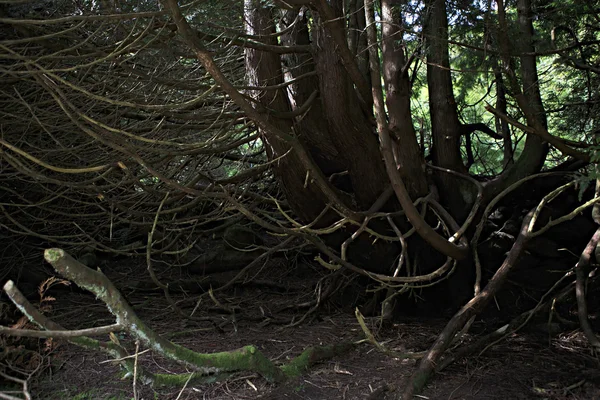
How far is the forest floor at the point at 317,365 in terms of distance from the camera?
131 inches

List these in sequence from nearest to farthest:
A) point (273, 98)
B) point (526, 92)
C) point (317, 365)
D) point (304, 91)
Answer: point (317, 365), point (526, 92), point (273, 98), point (304, 91)

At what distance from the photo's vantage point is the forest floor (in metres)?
3.33

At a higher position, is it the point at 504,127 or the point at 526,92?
the point at 526,92

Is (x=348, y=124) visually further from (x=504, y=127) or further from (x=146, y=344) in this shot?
(x=146, y=344)

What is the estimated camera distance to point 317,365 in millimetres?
3705

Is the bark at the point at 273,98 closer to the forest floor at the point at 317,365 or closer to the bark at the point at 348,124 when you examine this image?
the bark at the point at 348,124

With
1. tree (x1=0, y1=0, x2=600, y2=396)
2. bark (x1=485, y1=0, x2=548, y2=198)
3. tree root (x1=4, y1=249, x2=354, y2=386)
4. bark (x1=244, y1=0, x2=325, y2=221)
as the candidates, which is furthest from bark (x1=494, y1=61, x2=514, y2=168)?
tree root (x1=4, y1=249, x2=354, y2=386)

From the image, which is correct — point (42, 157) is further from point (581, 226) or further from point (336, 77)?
point (581, 226)

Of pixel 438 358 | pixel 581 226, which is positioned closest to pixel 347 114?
pixel 438 358

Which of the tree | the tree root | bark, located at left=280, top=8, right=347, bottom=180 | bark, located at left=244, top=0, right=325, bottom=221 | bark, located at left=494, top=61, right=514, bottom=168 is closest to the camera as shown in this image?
the tree root

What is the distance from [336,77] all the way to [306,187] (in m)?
0.94

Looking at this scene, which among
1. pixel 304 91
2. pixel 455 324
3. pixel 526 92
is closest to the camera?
pixel 455 324

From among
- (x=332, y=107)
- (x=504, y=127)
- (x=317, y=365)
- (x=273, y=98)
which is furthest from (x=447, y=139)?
(x=317, y=365)

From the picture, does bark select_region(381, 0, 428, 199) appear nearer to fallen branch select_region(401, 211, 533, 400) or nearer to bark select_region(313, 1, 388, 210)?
bark select_region(313, 1, 388, 210)
